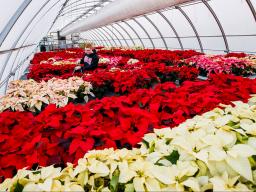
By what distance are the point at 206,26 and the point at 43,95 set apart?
13.7 metres

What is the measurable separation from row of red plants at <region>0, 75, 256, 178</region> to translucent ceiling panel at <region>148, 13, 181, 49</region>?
54.9 feet

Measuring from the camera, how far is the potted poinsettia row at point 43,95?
404cm

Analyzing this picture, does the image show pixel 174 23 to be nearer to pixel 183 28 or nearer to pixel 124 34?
pixel 183 28

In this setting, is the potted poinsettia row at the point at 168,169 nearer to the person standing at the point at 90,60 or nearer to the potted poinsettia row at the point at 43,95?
the potted poinsettia row at the point at 43,95

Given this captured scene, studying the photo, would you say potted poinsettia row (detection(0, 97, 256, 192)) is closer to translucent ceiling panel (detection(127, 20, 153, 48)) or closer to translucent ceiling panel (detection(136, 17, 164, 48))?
translucent ceiling panel (detection(136, 17, 164, 48))

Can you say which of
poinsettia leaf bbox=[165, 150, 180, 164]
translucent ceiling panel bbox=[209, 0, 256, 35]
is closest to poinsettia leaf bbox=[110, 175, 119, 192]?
poinsettia leaf bbox=[165, 150, 180, 164]

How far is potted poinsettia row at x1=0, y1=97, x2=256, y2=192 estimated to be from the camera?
50.3 inches

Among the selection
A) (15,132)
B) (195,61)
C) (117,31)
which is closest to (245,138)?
(15,132)

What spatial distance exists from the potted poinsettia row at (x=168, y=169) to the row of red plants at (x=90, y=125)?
0.56m

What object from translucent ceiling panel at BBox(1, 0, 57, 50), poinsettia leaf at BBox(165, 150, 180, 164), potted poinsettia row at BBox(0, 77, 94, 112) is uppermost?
translucent ceiling panel at BBox(1, 0, 57, 50)

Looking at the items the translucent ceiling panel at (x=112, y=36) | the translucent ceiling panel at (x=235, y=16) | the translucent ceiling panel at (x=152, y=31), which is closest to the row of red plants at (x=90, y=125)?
the translucent ceiling panel at (x=235, y=16)

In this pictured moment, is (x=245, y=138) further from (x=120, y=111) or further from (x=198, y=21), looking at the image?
(x=198, y=21)

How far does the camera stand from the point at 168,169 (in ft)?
4.54

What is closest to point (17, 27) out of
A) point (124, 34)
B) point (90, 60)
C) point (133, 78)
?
point (90, 60)
